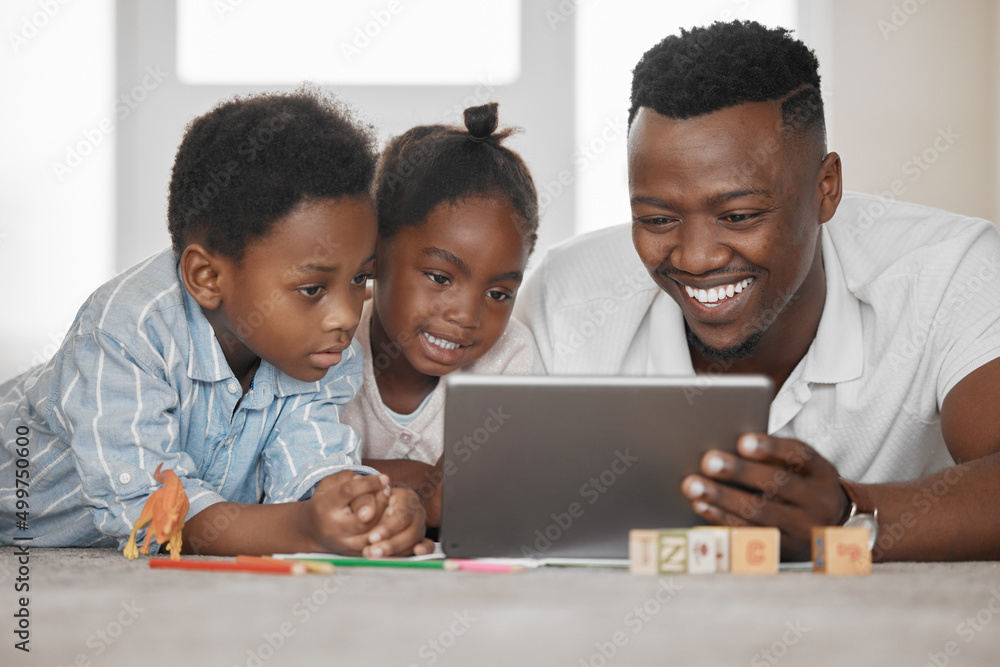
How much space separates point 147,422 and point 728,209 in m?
0.96

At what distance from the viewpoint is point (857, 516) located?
1.15 m

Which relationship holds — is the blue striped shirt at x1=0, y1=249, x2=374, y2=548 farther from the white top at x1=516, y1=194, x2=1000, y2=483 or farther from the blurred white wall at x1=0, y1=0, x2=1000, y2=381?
the blurred white wall at x1=0, y1=0, x2=1000, y2=381

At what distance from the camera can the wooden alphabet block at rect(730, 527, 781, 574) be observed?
36.1 inches

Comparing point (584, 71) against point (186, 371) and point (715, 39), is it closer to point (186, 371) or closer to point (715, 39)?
point (715, 39)

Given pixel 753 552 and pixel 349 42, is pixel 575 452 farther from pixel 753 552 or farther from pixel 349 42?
pixel 349 42

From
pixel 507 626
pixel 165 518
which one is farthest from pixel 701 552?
pixel 165 518

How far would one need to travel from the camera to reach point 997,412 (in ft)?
4.68

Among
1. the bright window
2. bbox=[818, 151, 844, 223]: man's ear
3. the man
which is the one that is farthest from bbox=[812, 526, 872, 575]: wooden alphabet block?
the bright window

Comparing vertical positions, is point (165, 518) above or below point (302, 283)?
below

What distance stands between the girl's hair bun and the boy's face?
0.50 metres

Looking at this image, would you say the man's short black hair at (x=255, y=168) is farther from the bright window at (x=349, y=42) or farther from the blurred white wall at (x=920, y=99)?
A: the blurred white wall at (x=920, y=99)

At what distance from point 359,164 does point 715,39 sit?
0.67 meters

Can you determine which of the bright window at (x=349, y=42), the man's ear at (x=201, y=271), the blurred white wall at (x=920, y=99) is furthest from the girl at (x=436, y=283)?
the blurred white wall at (x=920, y=99)

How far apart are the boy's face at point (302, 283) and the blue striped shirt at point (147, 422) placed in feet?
0.24
